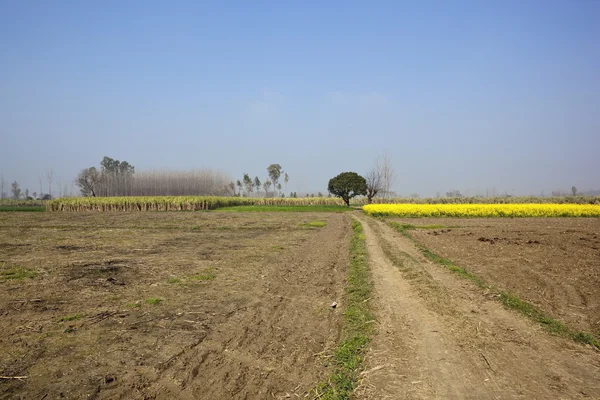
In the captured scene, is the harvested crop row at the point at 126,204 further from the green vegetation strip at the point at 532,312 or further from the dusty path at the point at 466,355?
the dusty path at the point at 466,355

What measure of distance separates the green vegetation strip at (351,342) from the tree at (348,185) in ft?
195

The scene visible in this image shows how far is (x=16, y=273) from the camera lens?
970 cm

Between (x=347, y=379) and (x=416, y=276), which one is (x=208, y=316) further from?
(x=416, y=276)

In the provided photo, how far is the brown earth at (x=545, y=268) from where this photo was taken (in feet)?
23.2

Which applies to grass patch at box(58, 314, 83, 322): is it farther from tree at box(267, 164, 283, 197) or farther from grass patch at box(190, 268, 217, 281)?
tree at box(267, 164, 283, 197)

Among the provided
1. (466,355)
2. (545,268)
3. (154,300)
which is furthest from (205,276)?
(545,268)

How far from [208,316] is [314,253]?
8161mm

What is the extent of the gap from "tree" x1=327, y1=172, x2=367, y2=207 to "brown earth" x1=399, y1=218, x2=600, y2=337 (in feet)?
166

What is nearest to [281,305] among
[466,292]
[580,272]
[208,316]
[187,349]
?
[208,316]

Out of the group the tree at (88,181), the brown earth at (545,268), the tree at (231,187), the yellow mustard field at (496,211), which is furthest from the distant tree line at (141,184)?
the brown earth at (545,268)

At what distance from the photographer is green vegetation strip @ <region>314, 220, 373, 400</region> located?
161 inches

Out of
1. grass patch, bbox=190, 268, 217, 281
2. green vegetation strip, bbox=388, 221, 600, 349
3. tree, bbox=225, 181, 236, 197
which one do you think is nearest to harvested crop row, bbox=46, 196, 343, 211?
grass patch, bbox=190, 268, 217, 281

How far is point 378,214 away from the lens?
130ft

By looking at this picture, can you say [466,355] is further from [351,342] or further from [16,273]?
[16,273]
